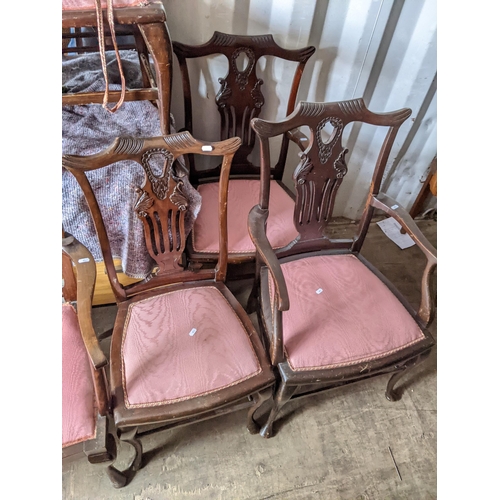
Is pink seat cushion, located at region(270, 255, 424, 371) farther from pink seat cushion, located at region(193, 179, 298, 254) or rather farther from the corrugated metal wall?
the corrugated metal wall

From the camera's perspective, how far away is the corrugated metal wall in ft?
4.49

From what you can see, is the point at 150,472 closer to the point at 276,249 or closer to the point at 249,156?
the point at 276,249

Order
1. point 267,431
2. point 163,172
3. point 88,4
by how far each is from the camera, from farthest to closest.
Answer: point 267,431 < point 163,172 < point 88,4

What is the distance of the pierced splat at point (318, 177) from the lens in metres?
1.15

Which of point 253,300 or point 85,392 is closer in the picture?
point 85,392

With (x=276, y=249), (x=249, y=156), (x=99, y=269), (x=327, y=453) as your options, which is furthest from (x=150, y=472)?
(x=249, y=156)

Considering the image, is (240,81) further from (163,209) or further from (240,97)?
(163,209)

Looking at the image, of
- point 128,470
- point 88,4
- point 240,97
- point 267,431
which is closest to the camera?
point 88,4

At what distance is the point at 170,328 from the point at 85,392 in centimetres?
27

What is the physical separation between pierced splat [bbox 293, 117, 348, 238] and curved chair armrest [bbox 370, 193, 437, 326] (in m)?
0.18

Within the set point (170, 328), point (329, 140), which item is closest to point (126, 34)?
point (329, 140)

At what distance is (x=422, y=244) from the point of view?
114 cm

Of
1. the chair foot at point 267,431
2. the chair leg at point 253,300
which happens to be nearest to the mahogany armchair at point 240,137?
the chair leg at point 253,300

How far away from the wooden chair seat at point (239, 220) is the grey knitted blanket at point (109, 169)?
10 cm
